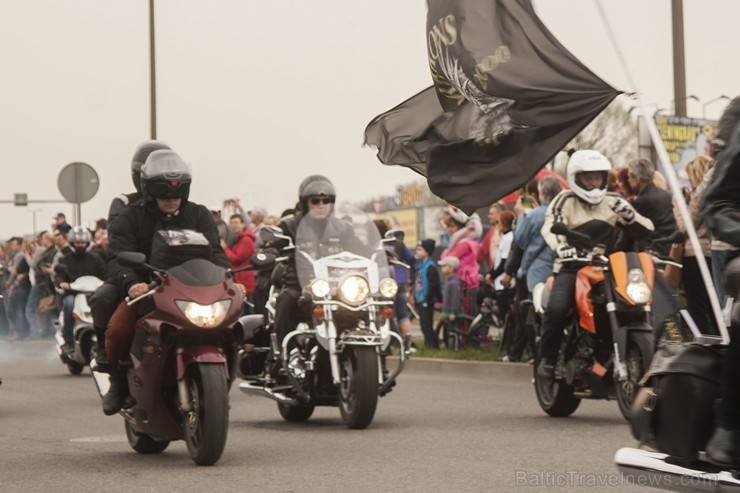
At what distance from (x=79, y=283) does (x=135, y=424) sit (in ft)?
28.4

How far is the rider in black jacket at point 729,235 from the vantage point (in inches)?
202

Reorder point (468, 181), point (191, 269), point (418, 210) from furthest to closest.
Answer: point (418, 210), point (191, 269), point (468, 181)

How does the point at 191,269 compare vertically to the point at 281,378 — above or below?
above

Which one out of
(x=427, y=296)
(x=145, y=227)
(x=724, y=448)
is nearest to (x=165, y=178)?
(x=145, y=227)

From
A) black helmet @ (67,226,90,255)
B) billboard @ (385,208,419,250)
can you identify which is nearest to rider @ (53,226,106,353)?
black helmet @ (67,226,90,255)

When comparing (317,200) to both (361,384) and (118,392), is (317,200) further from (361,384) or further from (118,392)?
(118,392)

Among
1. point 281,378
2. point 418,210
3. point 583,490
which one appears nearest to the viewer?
point 583,490

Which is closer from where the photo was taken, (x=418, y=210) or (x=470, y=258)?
(x=470, y=258)

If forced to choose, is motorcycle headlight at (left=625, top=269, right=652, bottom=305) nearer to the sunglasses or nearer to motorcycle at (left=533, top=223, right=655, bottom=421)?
motorcycle at (left=533, top=223, right=655, bottom=421)

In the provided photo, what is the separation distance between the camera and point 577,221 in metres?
10.9

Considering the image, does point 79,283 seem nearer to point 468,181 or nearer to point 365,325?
point 365,325

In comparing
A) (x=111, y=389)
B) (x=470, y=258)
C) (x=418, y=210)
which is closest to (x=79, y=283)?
(x=470, y=258)

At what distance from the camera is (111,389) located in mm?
9219

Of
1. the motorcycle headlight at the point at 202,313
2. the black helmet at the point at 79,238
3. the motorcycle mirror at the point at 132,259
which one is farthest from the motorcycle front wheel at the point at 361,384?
the black helmet at the point at 79,238
